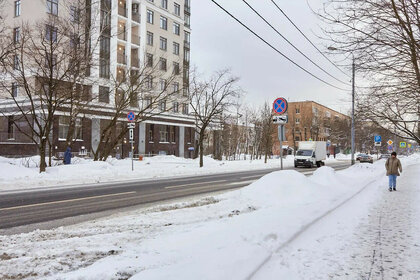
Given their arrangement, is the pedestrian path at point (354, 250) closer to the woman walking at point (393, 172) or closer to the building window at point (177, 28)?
the woman walking at point (393, 172)

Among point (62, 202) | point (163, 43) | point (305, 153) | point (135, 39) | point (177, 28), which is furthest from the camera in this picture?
point (177, 28)

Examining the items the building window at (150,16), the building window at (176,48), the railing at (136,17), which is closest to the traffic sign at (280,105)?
the railing at (136,17)

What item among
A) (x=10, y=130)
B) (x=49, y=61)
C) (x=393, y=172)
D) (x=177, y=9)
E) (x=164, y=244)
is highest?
(x=177, y=9)

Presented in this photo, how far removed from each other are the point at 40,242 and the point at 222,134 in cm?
4904

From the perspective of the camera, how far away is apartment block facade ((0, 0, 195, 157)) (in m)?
31.1

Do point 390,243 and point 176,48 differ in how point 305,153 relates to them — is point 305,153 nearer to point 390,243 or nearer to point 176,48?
point 176,48

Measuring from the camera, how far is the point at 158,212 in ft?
23.9

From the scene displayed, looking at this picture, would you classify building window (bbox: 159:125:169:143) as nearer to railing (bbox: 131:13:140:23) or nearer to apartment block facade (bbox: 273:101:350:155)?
railing (bbox: 131:13:140:23)

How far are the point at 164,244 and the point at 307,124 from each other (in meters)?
68.2

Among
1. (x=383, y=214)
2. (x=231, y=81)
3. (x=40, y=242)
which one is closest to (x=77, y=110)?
(x=231, y=81)

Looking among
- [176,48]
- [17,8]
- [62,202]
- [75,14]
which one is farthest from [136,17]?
[62,202]

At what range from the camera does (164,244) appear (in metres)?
4.52

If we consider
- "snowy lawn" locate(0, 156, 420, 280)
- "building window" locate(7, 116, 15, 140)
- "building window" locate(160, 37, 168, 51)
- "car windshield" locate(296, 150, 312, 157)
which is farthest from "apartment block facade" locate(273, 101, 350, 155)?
"snowy lawn" locate(0, 156, 420, 280)

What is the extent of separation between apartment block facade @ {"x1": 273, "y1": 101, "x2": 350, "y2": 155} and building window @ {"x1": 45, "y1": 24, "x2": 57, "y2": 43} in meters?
47.1
